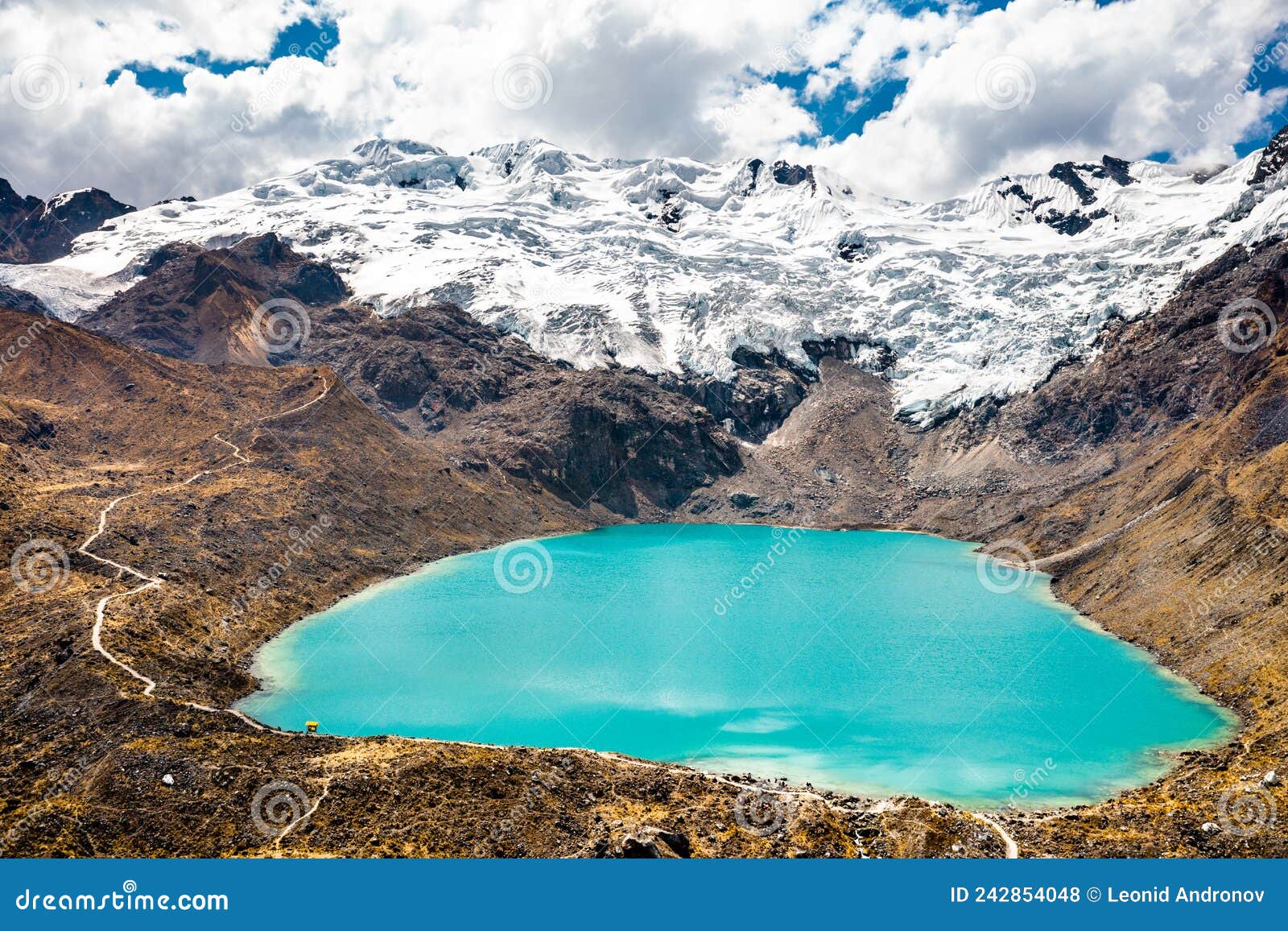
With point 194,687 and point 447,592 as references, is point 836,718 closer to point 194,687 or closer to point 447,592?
point 194,687

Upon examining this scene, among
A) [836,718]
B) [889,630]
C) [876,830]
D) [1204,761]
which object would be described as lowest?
[876,830]

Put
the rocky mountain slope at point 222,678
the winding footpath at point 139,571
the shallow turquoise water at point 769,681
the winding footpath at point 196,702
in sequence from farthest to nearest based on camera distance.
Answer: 1. the shallow turquoise water at point 769,681
2. the winding footpath at point 139,571
3. the winding footpath at point 196,702
4. the rocky mountain slope at point 222,678

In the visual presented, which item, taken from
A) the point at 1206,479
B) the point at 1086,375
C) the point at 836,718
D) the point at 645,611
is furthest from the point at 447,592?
the point at 1086,375

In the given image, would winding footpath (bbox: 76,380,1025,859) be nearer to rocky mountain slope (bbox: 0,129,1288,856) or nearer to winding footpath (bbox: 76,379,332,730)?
winding footpath (bbox: 76,379,332,730)

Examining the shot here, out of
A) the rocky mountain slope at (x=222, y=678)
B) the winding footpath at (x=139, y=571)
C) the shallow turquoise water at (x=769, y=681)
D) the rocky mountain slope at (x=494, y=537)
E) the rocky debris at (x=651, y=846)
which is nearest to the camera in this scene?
the rocky debris at (x=651, y=846)

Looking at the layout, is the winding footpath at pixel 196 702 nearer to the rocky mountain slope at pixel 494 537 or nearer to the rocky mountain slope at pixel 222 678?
the rocky mountain slope at pixel 222 678

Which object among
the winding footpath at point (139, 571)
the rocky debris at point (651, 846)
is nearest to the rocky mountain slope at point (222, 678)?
the rocky debris at point (651, 846)
